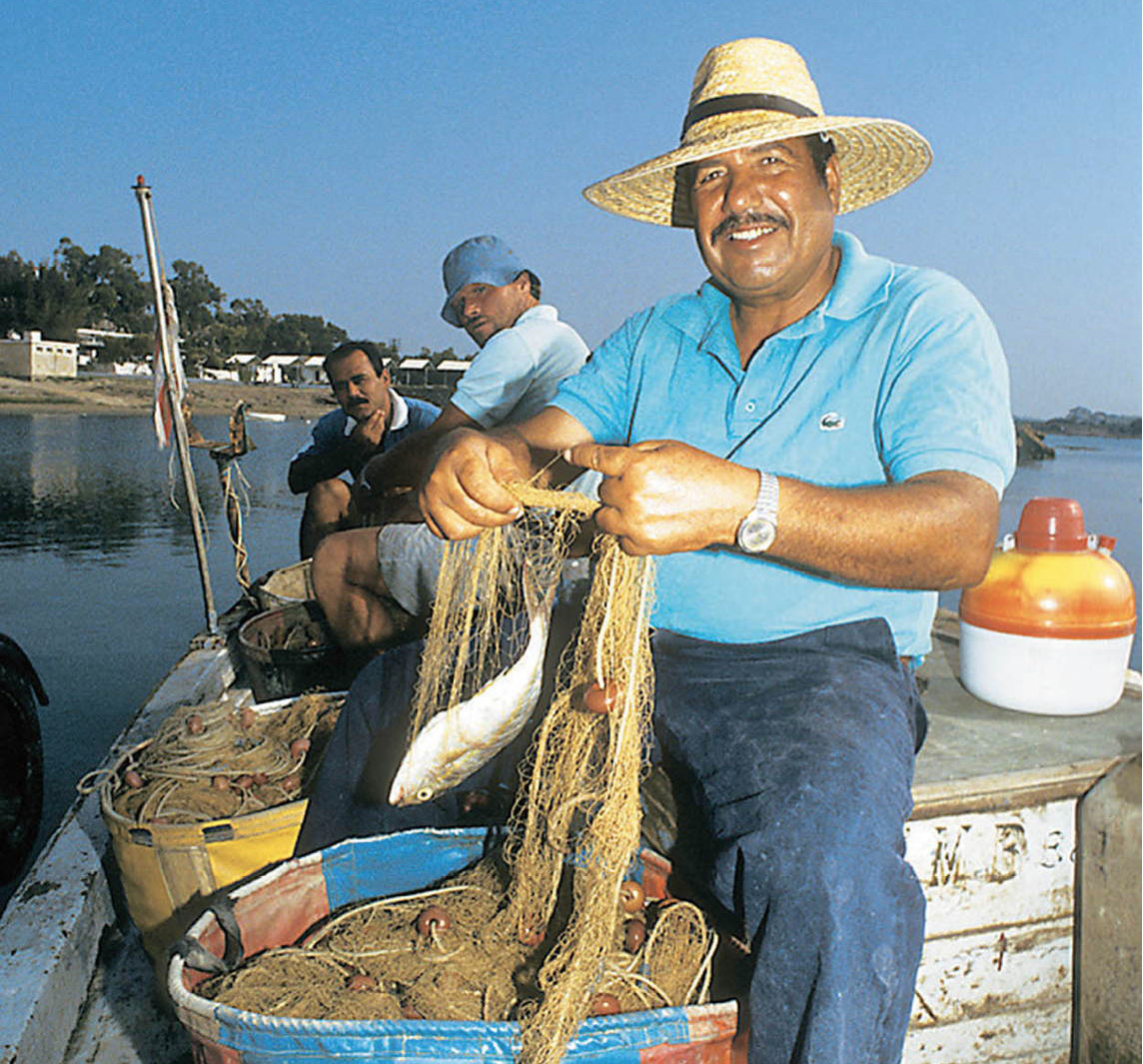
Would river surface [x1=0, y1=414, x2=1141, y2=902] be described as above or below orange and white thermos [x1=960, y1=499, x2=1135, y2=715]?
below

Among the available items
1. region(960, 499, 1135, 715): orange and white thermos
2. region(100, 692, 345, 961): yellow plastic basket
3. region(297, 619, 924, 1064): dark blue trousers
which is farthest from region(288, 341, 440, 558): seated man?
region(297, 619, 924, 1064): dark blue trousers

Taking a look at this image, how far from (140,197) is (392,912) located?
4.67 metres

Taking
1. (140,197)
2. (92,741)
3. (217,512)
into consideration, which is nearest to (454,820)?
(92,741)

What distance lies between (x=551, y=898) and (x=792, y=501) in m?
1.05

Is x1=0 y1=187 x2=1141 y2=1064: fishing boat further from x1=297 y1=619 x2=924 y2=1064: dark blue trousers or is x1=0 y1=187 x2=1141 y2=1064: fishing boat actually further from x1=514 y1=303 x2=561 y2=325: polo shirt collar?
x1=514 y1=303 x2=561 y2=325: polo shirt collar

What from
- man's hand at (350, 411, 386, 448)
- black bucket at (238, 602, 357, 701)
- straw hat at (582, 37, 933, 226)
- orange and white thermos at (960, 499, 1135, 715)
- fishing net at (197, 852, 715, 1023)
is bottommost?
black bucket at (238, 602, 357, 701)

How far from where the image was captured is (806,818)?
155 cm

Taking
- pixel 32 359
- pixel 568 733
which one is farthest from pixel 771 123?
pixel 32 359

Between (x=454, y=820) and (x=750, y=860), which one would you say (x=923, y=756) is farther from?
(x=454, y=820)

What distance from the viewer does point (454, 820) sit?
250cm

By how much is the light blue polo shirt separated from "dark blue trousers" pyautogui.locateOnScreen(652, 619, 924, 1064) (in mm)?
125

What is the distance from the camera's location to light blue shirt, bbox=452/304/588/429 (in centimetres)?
420

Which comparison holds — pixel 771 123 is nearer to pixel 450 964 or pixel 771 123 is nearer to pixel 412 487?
pixel 450 964

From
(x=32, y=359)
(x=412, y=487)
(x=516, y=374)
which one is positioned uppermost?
(x=32, y=359)
